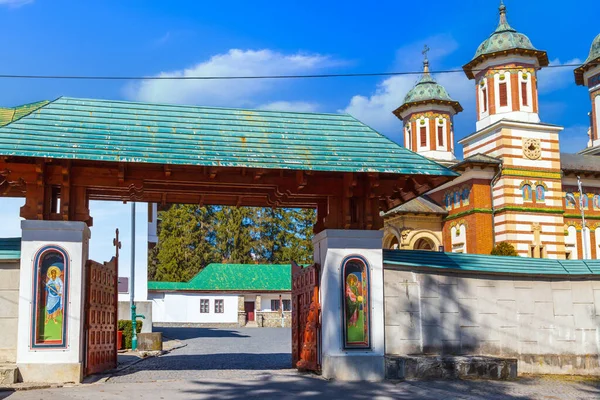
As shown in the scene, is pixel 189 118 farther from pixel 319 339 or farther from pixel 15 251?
pixel 319 339

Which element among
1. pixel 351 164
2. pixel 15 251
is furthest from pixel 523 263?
pixel 15 251

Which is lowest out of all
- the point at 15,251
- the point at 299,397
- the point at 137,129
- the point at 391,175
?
the point at 299,397

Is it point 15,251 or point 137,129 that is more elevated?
point 137,129

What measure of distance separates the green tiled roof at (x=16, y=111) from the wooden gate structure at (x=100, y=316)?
3.54 metres

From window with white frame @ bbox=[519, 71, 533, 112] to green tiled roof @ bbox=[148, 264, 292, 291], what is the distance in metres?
23.4

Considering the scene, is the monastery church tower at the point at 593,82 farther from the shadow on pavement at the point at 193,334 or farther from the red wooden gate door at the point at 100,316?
the red wooden gate door at the point at 100,316

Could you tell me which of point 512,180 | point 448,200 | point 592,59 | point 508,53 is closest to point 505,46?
point 508,53

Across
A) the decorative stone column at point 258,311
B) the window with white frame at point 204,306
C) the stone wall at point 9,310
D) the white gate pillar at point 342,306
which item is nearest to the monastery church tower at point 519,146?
the decorative stone column at point 258,311

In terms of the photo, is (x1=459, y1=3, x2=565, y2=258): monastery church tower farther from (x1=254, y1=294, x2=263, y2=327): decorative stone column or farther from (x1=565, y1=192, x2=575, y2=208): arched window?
(x1=254, y1=294, x2=263, y2=327): decorative stone column

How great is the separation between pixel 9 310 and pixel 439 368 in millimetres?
8134

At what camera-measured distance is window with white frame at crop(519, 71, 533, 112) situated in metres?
45.0

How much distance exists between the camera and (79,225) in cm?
1281

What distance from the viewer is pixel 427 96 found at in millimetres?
52281

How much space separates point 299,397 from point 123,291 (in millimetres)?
20402
